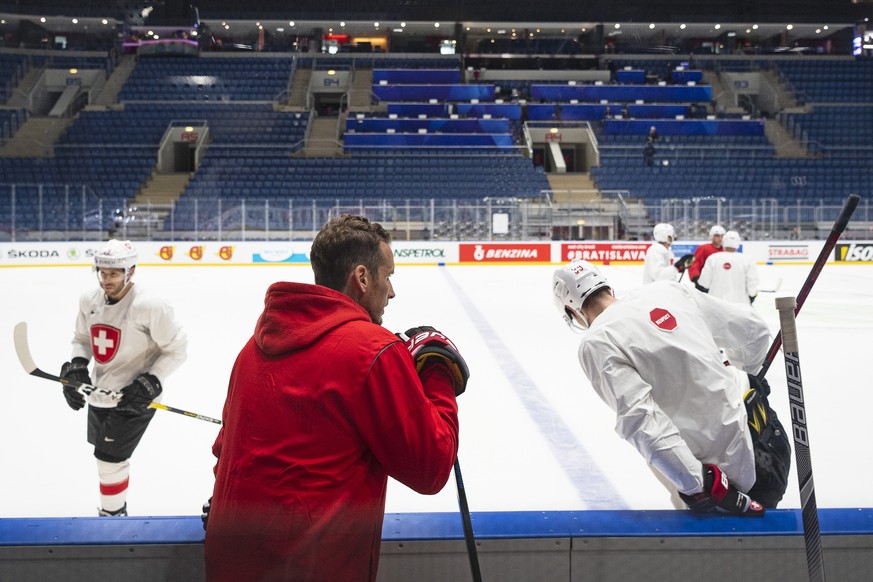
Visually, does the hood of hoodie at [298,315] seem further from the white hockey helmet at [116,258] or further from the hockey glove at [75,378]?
the hockey glove at [75,378]

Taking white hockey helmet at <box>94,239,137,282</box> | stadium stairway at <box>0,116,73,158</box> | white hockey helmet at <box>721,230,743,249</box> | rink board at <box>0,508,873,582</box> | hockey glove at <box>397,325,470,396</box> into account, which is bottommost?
rink board at <box>0,508,873,582</box>

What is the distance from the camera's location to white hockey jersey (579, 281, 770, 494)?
1533 millimetres

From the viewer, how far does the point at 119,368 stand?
266cm

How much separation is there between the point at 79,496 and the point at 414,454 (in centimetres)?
233

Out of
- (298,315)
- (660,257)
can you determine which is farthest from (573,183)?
(298,315)

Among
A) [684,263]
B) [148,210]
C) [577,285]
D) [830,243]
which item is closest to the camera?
[830,243]

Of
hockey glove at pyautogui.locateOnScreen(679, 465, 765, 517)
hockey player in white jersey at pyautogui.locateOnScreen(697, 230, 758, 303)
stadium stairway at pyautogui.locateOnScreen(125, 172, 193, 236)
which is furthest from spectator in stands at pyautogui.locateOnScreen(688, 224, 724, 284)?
stadium stairway at pyautogui.locateOnScreen(125, 172, 193, 236)

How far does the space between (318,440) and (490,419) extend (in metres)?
3.03

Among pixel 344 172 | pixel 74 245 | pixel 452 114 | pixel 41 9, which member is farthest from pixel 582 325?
pixel 452 114

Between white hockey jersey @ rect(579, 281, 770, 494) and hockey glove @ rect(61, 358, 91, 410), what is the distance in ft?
6.06

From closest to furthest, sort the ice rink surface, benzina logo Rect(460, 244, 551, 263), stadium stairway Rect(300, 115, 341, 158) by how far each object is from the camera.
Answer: the ice rink surface < benzina logo Rect(460, 244, 551, 263) < stadium stairway Rect(300, 115, 341, 158)

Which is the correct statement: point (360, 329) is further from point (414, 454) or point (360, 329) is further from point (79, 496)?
point (79, 496)

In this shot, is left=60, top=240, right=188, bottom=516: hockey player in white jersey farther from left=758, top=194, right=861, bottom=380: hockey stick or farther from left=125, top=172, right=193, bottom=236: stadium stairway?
left=125, top=172, right=193, bottom=236: stadium stairway

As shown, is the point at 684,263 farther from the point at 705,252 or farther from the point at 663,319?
the point at 663,319
